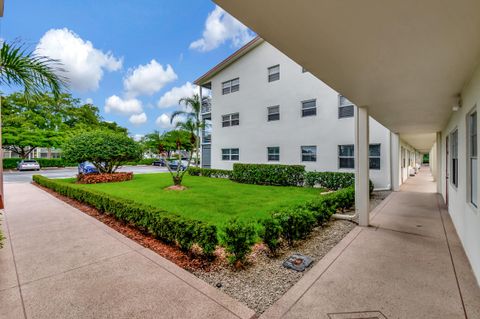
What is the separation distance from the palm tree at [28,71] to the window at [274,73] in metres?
12.2

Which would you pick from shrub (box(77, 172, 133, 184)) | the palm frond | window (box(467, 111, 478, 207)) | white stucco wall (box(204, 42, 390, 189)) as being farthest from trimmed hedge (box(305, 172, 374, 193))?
shrub (box(77, 172, 133, 184))

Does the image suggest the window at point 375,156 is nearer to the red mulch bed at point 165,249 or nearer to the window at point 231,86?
the window at point 231,86

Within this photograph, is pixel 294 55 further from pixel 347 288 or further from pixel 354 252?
pixel 354 252

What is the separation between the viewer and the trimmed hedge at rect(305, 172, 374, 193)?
34.8ft

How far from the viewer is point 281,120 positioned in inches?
567

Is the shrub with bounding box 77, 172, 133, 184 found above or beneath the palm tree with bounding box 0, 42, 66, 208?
beneath

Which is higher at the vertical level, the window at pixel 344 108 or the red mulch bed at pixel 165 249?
the window at pixel 344 108

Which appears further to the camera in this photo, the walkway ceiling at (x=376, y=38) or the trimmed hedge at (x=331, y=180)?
the trimmed hedge at (x=331, y=180)

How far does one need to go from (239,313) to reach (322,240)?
295 cm

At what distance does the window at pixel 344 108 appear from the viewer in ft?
38.7

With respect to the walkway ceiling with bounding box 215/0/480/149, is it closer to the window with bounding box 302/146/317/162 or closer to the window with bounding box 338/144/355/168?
the window with bounding box 338/144/355/168

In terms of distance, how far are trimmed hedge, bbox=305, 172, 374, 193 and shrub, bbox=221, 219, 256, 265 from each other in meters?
8.13

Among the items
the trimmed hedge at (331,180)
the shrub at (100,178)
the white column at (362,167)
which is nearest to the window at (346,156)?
the trimmed hedge at (331,180)

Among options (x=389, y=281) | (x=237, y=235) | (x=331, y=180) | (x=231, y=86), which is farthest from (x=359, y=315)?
(x=231, y=86)
